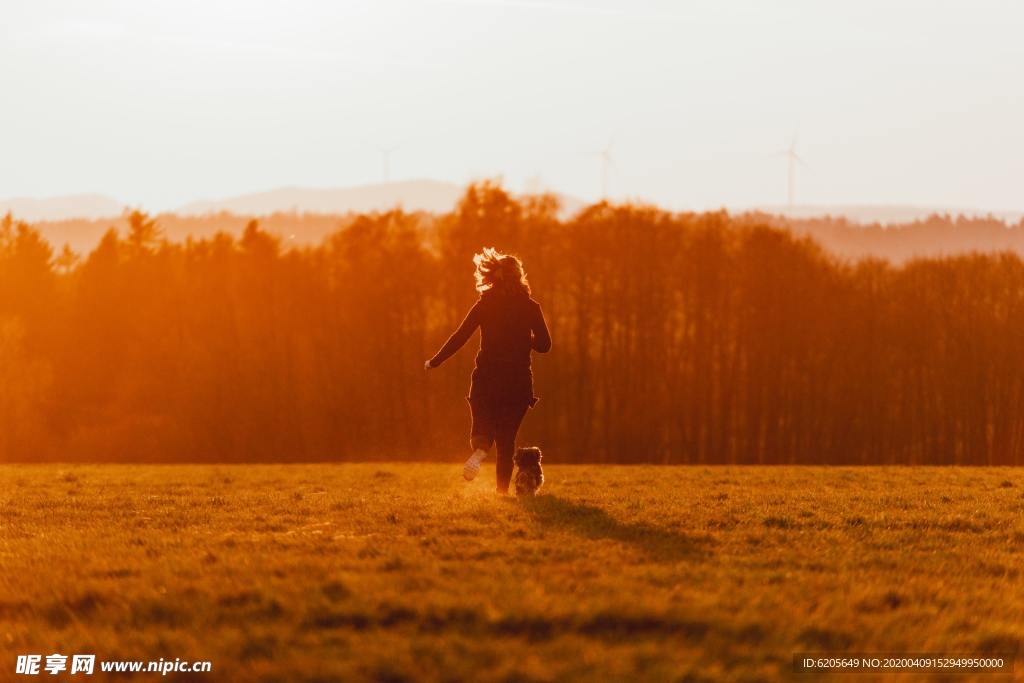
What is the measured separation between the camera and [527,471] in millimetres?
13703

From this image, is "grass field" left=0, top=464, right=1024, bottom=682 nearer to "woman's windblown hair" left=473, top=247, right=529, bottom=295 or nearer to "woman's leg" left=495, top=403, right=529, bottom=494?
"woman's leg" left=495, top=403, right=529, bottom=494

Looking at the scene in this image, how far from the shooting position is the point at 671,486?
55.8ft

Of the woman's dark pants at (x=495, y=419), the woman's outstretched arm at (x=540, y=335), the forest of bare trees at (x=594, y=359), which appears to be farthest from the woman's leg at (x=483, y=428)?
the forest of bare trees at (x=594, y=359)

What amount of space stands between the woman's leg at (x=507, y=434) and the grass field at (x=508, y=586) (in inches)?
24.7

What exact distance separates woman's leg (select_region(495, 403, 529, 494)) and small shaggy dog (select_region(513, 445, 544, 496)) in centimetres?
10

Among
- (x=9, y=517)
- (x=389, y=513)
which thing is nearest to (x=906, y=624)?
(x=389, y=513)

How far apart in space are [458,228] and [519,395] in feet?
195

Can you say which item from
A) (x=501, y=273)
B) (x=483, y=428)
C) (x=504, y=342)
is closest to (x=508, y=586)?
(x=483, y=428)

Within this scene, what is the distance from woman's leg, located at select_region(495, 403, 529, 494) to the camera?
1338 centimetres

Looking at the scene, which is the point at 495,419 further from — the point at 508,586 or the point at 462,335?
the point at 508,586

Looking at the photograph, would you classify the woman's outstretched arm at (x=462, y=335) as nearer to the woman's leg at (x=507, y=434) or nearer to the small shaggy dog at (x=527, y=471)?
the woman's leg at (x=507, y=434)

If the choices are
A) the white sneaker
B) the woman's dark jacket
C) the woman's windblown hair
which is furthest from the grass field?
the woman's windblown hair

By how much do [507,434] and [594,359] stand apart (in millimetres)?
62115

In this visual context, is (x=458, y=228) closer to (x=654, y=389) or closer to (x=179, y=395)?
(x=654, y=389)
